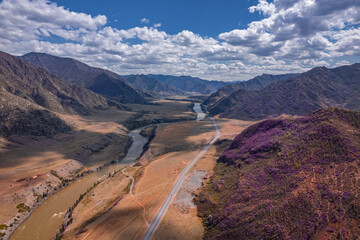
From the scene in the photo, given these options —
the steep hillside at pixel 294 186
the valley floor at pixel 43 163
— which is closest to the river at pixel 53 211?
the valley floor at pixel 43 163

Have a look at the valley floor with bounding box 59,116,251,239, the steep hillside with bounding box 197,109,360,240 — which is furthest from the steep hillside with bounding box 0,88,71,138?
the steep hillside with bounding box 197,109,360,240

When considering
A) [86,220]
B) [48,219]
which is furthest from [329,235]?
[48,219]

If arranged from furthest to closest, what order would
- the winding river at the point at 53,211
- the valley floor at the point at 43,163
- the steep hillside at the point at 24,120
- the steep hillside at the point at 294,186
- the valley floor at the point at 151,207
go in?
the steep hillside at the point at 24,120
the valley floor at the point at 43,163
the winding river at the point at 53,211
the valley floor at the point at 151,207
the steep hillside at the point at 294,186

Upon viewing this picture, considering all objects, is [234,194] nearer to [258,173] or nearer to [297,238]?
[258,173]

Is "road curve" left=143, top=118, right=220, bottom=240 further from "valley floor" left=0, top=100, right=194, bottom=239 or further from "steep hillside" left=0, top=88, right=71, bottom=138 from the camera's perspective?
"steep hillside" left=0, top=88, right=71, bottom=138

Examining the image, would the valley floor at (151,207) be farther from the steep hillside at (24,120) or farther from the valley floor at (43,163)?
the steep hillside at (24,120)

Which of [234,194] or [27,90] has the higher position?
[27,90]
